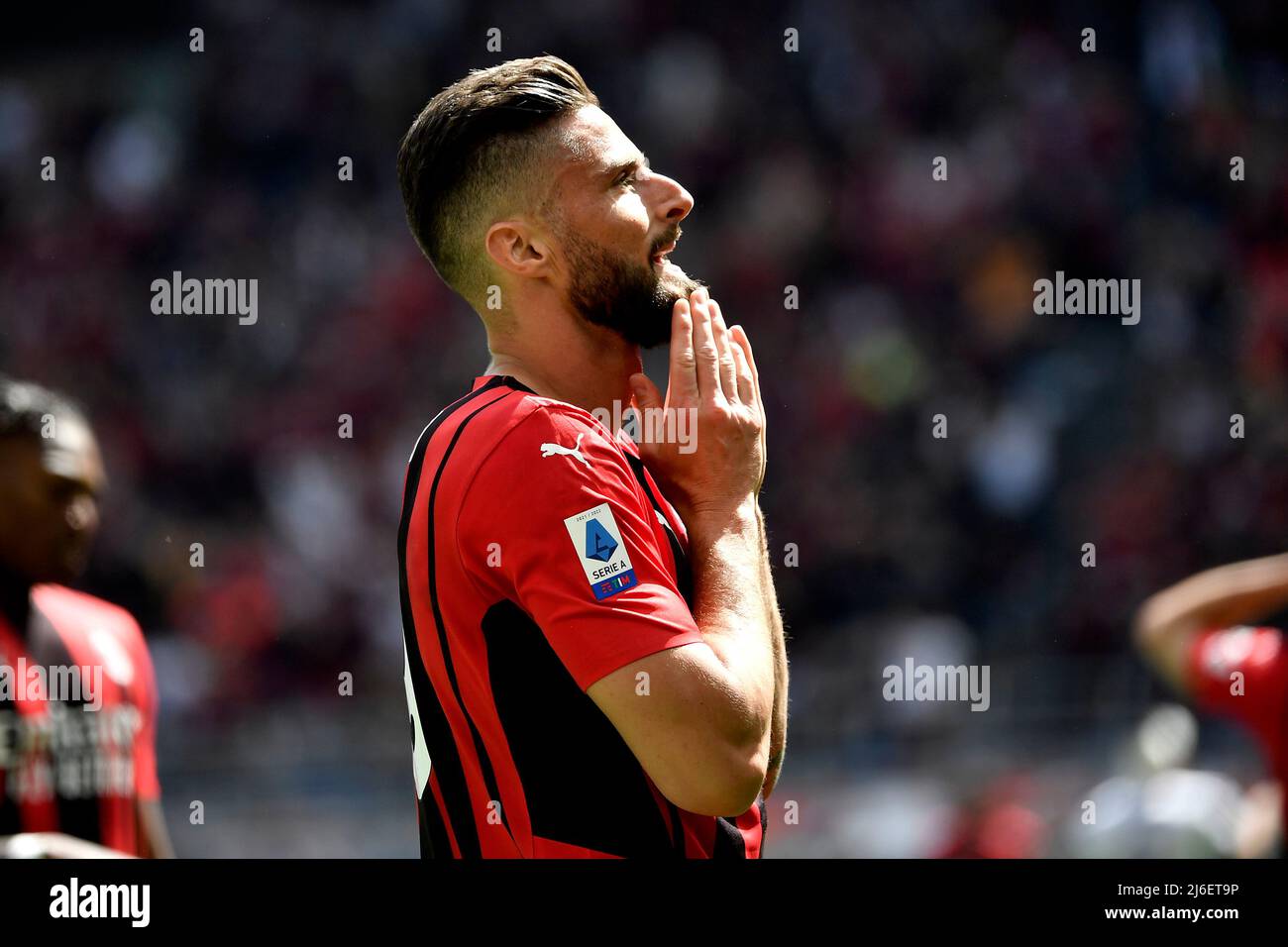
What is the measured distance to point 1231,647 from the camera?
4125 mm

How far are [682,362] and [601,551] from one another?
43 cm

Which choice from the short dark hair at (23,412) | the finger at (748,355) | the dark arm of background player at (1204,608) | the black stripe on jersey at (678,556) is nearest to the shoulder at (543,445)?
the black stripe on jersey at (678,556)

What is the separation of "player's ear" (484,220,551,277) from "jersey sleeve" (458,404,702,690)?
39 centimetres

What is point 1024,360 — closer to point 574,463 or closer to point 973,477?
point 973,477

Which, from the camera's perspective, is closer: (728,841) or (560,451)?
(560,451)

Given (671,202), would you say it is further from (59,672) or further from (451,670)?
(59,672)

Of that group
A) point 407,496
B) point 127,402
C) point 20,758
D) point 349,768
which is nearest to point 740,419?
point 407,496

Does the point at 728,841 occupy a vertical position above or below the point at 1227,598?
below

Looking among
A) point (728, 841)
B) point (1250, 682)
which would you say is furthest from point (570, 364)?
point (1250, 682)

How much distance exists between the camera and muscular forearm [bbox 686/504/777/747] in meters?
2.15

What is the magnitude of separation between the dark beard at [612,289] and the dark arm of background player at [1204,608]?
2361mm

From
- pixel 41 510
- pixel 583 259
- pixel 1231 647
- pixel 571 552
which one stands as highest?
pixel 583 259

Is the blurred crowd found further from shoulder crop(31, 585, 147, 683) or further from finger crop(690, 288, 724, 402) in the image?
finger crop(690, 288, 724, 402)
